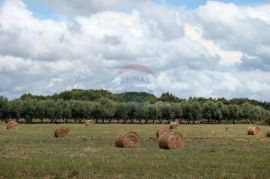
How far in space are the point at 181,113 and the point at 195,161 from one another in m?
131

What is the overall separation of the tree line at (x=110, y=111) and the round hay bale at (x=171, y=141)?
359 ft

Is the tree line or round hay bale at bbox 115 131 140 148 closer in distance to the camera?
round hay bale at bbox 115 131 140 148

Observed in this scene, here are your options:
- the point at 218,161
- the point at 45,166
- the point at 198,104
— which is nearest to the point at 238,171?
the point at 218,161

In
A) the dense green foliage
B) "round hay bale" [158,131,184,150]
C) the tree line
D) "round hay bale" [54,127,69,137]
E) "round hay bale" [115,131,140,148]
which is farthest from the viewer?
the tree line

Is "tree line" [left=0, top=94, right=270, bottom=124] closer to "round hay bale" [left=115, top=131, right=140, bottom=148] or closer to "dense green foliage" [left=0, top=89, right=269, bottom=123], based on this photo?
"dense green foliage" [left=0, top=89, right=269, bottom=123]

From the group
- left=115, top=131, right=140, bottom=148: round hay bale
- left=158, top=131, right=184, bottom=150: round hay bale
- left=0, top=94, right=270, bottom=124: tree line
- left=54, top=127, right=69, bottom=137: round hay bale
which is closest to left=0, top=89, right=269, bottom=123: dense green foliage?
left=0, top=94, right=270, bottom=124: tree line

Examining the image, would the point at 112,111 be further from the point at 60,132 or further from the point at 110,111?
the point at 60,132

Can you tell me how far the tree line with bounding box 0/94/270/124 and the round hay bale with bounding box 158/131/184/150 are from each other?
109 metres

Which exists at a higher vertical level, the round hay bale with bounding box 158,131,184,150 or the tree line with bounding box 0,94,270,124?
the tree line with bounding box 0,94,270,124

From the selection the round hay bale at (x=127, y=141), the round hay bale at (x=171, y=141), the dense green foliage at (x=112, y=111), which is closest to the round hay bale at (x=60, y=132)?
the round hay bale at (x=127, y=141)

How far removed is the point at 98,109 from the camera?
15000 centimetres

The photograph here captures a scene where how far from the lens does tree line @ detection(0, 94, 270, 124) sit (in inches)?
5605

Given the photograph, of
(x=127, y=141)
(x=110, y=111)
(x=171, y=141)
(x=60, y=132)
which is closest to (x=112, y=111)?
(x=110, y=111)

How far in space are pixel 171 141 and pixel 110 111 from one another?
117624mm
